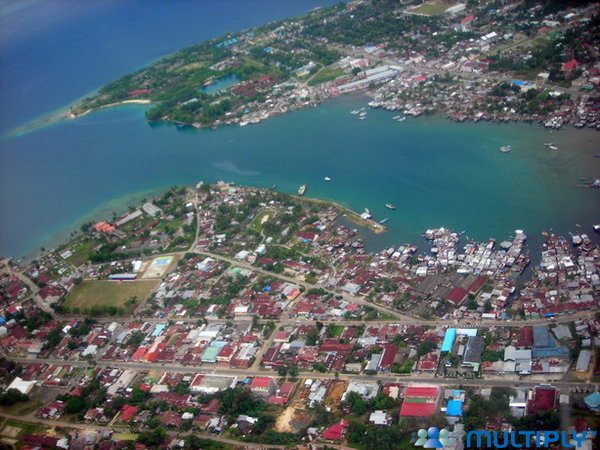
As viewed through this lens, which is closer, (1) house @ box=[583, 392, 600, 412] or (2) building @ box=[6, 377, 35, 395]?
(1) house @ box=[583, 392, 600, 412]

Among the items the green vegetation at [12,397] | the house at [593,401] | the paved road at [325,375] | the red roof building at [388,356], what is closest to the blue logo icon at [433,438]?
the paved road at [325,375]

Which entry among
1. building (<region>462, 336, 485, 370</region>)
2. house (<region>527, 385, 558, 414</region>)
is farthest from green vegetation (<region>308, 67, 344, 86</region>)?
house (<region>527, 385, 558, 414</region>)

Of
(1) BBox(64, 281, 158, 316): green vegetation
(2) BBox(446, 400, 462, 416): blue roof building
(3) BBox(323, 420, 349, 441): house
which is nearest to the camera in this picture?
(2) BBox(446, 400, 462, 416): blue roof building

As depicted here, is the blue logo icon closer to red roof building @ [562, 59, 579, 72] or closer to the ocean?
the ocean

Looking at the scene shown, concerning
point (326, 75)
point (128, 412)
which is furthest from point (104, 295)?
point (326, 75)

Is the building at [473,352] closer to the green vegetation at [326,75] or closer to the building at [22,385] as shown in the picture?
the building at [22,385]

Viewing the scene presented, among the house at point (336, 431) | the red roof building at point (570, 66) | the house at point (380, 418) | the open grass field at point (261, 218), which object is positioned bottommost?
the house at point (380, 418)
